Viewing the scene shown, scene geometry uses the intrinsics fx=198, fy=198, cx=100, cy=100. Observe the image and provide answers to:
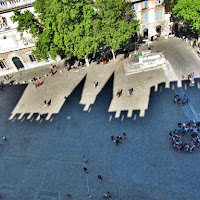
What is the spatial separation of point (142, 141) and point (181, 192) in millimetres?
6625

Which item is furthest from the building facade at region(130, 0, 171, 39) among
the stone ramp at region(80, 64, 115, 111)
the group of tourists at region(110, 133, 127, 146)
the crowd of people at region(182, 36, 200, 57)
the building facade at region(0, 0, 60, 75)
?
the group of tourists at region(110, 133, 127, 146)

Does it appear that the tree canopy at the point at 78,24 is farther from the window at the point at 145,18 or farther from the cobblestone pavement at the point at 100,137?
the cobblestone pavement at the point at 100,137

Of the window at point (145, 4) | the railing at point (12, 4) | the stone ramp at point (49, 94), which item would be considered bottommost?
the stone ramp at point (49, 94)

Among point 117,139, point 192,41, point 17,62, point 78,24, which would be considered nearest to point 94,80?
point 78,24

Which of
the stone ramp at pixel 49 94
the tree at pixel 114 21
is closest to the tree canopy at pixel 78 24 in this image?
the tree at pixel 114 21

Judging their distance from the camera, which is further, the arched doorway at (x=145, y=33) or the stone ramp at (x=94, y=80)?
the arched doorway at (x=145, y=33)

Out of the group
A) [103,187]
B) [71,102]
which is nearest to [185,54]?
[71,102]

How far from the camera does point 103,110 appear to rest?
2809cm

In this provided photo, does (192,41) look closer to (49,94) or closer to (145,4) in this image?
(145,4)

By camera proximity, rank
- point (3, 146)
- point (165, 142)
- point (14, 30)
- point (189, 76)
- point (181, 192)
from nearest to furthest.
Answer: point (181, 192)
point (165, 142)
point (3, 146)
point (189, 76)
point (14, 30)

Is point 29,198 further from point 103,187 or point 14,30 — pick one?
point 14,30

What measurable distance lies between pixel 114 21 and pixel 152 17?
10.9 meters

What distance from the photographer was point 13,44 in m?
37.8

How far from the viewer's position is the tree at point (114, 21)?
100 feet
